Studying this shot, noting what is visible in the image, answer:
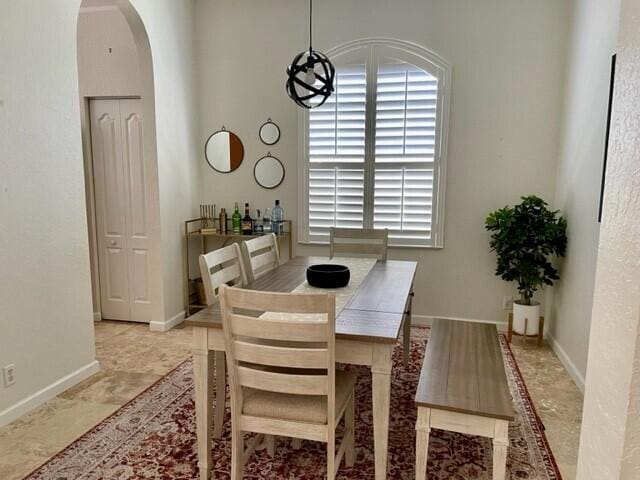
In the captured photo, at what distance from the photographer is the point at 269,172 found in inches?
177

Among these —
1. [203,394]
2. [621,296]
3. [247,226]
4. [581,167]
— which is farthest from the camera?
[247,226]

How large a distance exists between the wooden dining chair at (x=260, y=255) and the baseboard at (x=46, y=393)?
56.0 inches

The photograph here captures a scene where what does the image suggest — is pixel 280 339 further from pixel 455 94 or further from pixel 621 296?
pixel 455 94

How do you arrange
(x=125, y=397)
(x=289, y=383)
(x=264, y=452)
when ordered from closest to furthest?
1. (x=289, y=383)
2. (x=264, y=452)
3. (x=125, y=397)

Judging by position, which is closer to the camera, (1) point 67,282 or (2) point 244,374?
(2) point 244,374

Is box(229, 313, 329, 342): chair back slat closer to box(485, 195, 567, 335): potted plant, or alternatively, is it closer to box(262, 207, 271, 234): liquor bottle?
box(485, 195, 567, 335): potted plant

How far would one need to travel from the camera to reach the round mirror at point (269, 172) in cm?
446

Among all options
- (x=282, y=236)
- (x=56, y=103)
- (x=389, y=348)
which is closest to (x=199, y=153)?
(x=282, y=236)

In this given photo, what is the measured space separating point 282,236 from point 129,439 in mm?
2357

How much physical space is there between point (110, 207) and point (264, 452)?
9.80ft

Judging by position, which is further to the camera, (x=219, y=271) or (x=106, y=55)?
(x=106, y=55)

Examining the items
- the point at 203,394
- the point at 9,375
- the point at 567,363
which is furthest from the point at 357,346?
the point at 567,363

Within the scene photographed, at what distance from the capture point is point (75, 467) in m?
2.18

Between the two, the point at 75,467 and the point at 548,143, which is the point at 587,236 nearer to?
the point at 548,143
